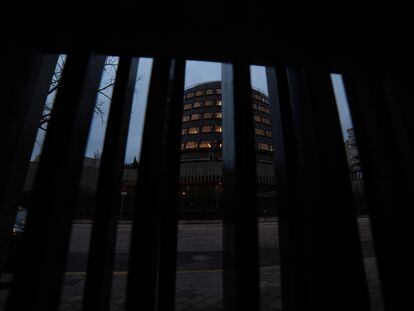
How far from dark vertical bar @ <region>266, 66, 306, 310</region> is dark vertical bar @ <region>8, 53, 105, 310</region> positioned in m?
1.94

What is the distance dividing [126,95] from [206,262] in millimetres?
6249

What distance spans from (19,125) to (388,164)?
11.5ft

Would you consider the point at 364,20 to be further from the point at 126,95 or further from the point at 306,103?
the point at 126,95

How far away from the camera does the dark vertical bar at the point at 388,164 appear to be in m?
2.13

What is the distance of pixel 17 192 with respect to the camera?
256cm

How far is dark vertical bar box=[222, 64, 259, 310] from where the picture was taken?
2.13 m

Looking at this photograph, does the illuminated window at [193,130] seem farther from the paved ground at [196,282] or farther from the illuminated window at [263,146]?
the paved ground at [196,282]

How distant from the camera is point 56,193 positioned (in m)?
2.07

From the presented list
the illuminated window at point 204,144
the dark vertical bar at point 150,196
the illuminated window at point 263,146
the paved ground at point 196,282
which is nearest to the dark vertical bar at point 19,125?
the dark vertical bar at point 150,196

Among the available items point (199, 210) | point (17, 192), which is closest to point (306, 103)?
point (17, 192)

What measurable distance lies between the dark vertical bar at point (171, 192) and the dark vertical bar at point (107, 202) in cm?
→ 47

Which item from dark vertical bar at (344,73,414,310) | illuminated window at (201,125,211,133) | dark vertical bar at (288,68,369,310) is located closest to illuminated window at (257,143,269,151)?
illuminated window at (201,125,211,133)

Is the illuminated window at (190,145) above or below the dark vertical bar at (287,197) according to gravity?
above

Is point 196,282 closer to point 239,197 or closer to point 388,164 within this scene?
point 239,197
